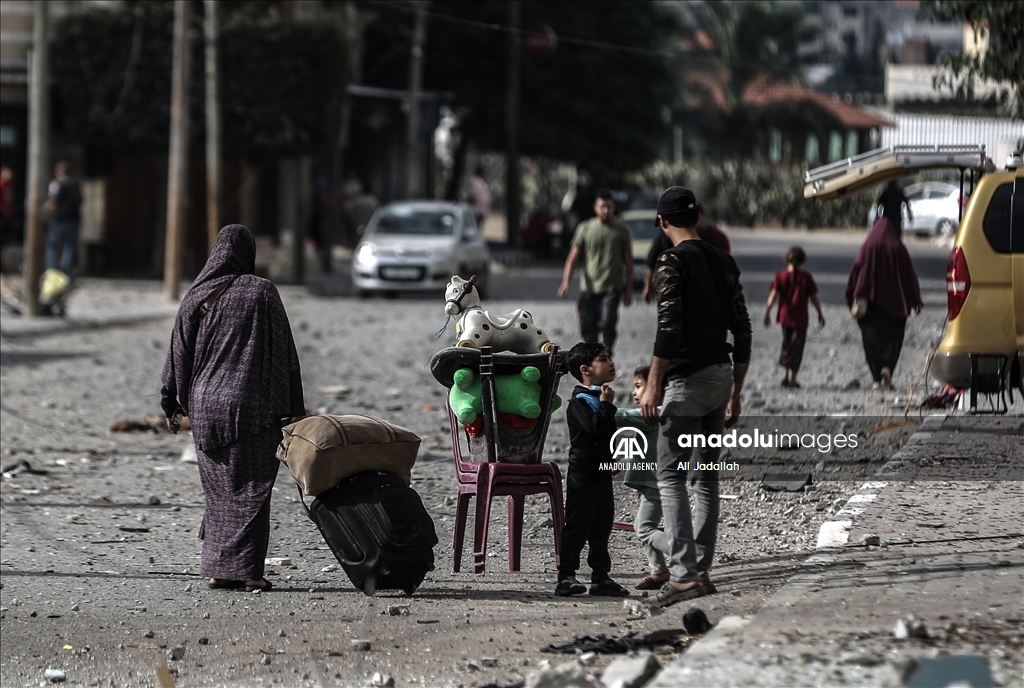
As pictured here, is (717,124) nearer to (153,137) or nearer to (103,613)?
(153,137)

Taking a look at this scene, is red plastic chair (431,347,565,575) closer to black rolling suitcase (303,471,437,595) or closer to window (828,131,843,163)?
black rolling suitcase (303,471,437,595)

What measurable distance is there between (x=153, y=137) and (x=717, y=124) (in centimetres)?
4239

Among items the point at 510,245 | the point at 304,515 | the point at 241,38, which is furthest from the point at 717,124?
the point at 304,515

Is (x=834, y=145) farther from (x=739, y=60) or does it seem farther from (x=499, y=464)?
(x=499, y=464)

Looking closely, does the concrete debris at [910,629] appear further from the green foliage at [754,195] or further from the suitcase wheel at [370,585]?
the green foliage at [754,195]

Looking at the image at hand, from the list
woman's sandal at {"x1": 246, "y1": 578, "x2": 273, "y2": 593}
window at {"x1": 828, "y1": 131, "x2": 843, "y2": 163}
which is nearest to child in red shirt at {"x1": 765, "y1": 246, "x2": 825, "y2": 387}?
woman's sandal at {"x1": 246, "y1": 578, "x2": 273, "y2": 593}

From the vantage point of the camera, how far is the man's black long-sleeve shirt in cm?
619

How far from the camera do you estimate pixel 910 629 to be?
520 cm

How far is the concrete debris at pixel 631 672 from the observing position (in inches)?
196

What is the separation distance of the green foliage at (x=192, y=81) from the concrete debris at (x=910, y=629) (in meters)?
21.0

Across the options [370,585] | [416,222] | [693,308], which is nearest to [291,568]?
[370,585]

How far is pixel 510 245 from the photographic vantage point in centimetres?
3803

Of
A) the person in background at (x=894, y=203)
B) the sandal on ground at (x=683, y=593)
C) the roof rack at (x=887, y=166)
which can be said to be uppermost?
the roof rack at (x=887, y=166)

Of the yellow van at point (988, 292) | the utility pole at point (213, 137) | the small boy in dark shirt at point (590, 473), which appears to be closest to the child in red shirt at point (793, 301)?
the yellow van at point (988, 292)
